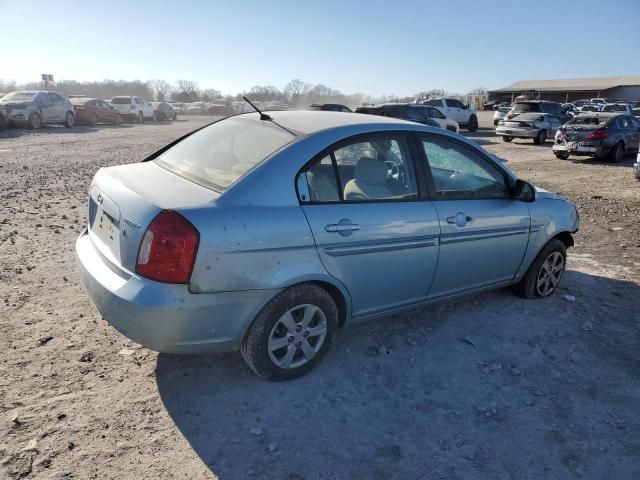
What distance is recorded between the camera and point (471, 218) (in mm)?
3791

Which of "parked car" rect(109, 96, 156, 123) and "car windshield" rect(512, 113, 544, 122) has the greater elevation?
"parked car" rect(109, 96, 156, 123)

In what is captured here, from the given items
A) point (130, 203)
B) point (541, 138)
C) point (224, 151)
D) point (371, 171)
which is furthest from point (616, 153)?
point (130, 203)

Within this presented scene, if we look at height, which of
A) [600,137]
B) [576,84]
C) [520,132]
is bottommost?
[600,137]

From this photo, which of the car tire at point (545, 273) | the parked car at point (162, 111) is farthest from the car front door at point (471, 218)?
the parked car at point (162, 111)

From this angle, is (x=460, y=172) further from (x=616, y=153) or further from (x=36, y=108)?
(x=36, y=108)

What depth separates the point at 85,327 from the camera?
3.79m

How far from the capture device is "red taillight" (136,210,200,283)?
265 cm

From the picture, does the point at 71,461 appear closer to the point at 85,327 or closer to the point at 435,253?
the point at 85,327

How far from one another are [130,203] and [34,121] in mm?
22517

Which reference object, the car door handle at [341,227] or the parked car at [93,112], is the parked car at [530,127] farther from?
the parked car at [93,112]

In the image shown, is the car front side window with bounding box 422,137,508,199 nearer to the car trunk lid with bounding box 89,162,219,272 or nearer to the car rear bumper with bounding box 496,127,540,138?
the car trunk lid with bounding box 89,162,219,272

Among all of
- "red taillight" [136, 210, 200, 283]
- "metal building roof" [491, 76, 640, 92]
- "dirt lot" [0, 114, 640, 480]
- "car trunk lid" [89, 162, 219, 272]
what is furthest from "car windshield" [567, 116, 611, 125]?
"metal building roof" [491, 76, 640, 92]

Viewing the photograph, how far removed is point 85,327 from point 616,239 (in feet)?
21.9

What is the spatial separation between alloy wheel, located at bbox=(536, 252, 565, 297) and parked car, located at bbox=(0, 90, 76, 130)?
2248 cm
